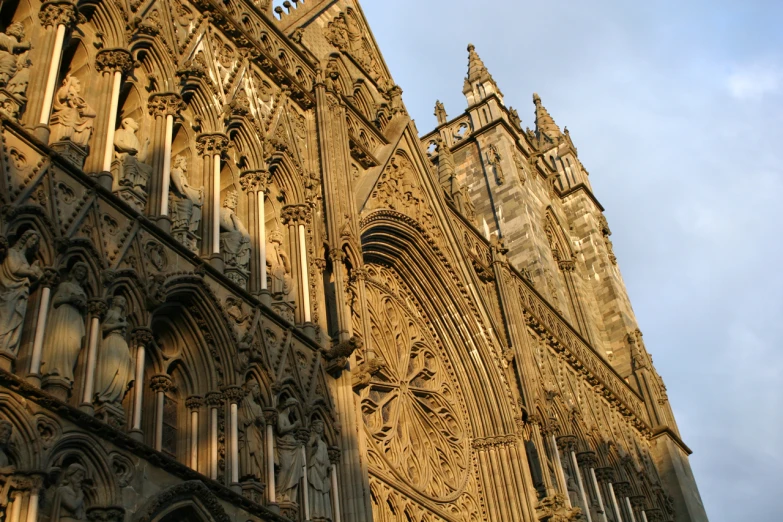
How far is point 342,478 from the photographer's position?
12141 millimetres

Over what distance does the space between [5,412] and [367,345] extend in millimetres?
6826

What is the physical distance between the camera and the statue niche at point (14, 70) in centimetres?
984

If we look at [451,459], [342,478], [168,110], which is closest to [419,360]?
[451,459]

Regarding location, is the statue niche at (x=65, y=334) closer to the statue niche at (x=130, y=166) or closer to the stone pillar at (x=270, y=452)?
the statue niche at (x=130, y=166)

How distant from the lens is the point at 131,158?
11.3 m

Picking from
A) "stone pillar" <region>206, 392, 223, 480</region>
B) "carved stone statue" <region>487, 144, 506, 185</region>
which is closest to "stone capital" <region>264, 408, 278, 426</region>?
"stone pillar" <region>206, 392, 223, 480</region>

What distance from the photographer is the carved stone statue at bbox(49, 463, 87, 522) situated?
26.1 feet

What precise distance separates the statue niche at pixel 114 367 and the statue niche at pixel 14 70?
7.05 feet

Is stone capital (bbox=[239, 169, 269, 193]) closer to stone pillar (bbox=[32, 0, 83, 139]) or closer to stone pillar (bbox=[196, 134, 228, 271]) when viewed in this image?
stone pillar (bbox=[196, 134, 228, 271])

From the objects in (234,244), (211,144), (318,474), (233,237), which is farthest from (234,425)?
(211,144)

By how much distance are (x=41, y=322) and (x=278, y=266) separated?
5.01m

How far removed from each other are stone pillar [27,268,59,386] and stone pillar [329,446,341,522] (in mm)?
4341

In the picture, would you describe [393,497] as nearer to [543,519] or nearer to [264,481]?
[543,519]

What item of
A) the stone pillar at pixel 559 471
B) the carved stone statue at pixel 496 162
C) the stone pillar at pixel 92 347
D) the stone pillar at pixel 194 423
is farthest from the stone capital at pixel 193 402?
the carved stone statue at pixel 496 162
